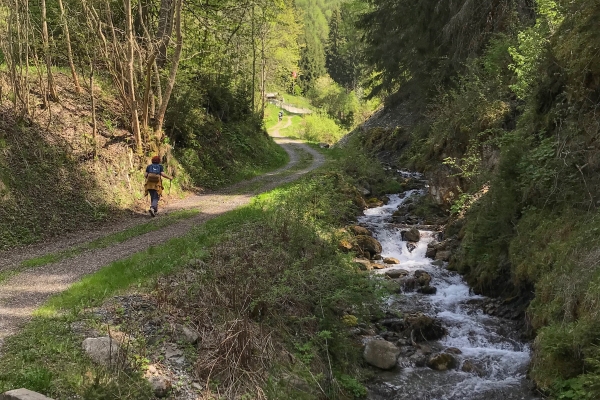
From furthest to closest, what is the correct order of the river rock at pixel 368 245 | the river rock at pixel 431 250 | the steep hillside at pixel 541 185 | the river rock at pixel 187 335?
1. the river rock at pixel 368 245
2. the river rock at pixel 431 250
3. the river rock at pixel 187 335
4. the steep hillside at pixel 541 185

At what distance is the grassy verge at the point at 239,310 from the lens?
5.38m

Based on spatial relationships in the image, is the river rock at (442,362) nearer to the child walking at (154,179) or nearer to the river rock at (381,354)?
the river rock at (381,354)

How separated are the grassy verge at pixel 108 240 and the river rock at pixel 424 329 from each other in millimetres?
6941

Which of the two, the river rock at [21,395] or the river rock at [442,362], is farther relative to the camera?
the river rock at [442,362]

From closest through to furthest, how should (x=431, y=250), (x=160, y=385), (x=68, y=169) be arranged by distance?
1. (x=160, y=385)
2. (x=68, y=169)
3. (x=431, y=250)

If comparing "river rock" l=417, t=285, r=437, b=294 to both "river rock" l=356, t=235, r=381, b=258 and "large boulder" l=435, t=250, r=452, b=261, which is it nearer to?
"large boulder" l=435, t=250, r=452, b=261

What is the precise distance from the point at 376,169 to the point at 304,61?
75781 mm

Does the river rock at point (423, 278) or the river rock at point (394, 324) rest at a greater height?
the river rock at point (423, 278)

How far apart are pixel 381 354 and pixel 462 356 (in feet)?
5.18

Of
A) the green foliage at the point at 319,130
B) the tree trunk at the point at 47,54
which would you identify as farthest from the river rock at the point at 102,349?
the green foliage at the point at 319,130

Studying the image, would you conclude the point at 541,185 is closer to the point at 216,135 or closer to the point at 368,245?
the point at 368,245

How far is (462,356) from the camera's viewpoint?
8.54 m

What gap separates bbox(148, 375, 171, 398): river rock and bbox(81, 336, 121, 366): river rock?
0.52m

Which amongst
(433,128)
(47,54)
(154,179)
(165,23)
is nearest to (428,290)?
(154,179)
